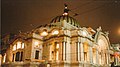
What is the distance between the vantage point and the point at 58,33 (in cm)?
4456

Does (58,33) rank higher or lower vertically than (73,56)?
higher

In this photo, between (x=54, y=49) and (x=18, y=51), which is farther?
(x=18, y=51)

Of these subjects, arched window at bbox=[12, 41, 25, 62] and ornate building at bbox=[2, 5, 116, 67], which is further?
arched window at bbox=[12, 41, 25, 62]

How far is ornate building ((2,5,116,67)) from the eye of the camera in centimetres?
4075

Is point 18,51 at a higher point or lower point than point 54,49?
lower

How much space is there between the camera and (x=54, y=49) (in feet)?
146

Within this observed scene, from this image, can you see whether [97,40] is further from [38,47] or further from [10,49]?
[10,49]

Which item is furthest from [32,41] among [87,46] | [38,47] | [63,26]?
[87,46]

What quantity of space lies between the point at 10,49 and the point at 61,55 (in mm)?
14028

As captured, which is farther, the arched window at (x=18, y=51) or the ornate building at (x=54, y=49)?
the arched window at (x=18, y=51)

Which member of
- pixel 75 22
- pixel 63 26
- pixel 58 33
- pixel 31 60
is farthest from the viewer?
pixel 75 22

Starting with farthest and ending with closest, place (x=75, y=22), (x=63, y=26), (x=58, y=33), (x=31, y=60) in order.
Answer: (x=75, y=22)
(x=63, y=26)
(x=58, y=33)
(x=31, y=60)

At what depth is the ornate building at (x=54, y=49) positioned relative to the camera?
40.8 meters

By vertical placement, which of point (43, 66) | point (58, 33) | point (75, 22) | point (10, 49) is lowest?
point (43, 66)
